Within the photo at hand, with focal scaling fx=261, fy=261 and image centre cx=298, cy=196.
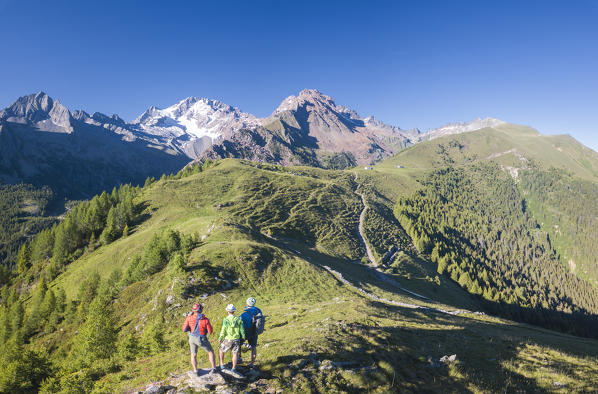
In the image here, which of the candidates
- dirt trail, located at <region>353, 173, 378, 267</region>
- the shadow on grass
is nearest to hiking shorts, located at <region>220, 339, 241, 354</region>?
the shadow on grass

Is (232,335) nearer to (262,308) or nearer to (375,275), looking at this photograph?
(262,308)

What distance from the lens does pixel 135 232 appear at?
85.5 meters

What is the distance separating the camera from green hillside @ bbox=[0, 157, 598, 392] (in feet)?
50.0

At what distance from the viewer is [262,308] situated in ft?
118

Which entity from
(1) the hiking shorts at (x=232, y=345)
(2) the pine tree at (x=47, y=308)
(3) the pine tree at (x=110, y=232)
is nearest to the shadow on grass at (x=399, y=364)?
(1) the hiking shorts at (x=232, y=345)

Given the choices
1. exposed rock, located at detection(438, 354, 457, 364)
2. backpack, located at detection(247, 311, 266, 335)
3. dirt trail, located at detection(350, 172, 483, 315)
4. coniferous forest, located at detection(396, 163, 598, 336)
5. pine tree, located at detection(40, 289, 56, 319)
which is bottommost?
coniferous forest, located at detection(396, 163, 598, 336)

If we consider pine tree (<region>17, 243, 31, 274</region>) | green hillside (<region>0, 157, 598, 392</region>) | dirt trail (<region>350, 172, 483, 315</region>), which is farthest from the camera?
pine tree (<region>17, 243, 31, 274</region>)

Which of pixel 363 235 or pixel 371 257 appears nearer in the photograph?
pixel 371 257

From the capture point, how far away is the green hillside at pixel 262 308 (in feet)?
50.0

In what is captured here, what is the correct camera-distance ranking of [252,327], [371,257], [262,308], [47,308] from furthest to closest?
[371,257] < [47,308] < [262,308] < [252,327]

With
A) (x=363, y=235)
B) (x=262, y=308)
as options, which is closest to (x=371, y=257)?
(x=363, y=235)

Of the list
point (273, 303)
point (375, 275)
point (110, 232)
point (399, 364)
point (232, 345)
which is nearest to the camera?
point (232, 345)

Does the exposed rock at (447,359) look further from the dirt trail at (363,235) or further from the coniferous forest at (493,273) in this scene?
the coniferous forest at (493,273)

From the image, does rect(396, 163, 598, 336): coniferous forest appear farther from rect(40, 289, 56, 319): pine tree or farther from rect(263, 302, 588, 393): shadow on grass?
rect(40, 289, 56, 319): pine tree
